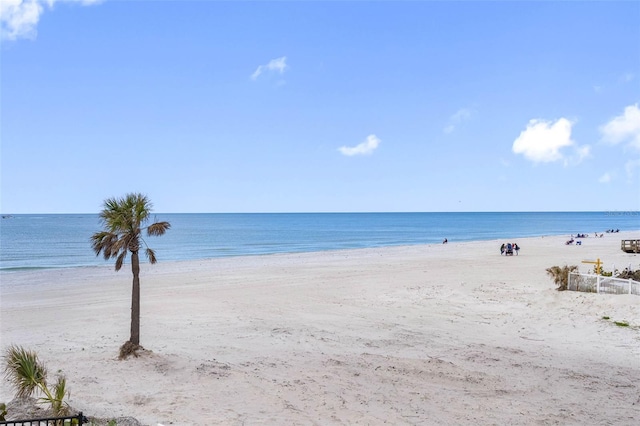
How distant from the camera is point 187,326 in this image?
63.7ft

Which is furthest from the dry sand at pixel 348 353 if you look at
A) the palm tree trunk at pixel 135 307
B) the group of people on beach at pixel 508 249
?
the group of people on beach at pixel 508 249

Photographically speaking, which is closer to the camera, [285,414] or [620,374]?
[285,414]

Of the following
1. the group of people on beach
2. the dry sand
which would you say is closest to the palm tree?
the dry sand

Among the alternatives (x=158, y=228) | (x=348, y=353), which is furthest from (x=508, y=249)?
(x=158, y=228)

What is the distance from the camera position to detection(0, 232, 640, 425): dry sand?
10969mm

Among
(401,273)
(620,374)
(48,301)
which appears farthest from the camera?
(401,273)

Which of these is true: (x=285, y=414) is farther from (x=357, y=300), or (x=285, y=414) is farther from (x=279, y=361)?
(x=357, y=300)

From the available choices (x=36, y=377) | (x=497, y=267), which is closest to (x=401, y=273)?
(x=497, y=267)

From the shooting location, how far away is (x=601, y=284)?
69.8ft

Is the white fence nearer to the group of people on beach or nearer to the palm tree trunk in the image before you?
the palm tree trunk

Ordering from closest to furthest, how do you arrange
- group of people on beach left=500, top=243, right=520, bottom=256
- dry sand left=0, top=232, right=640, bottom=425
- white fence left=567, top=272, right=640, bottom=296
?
1. dry sand left=0, top=232, right=640, bottom=425
2. white fence left=567, top=272, right=640, bottom=296
3. group of people on beach left=500, top=243, right=520, bottom=256

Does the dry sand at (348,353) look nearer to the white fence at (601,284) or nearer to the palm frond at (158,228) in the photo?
the white fence at (601,284)

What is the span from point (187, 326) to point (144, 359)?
5.11 m

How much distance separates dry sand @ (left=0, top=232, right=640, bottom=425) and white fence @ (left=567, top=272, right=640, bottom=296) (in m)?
0.75
